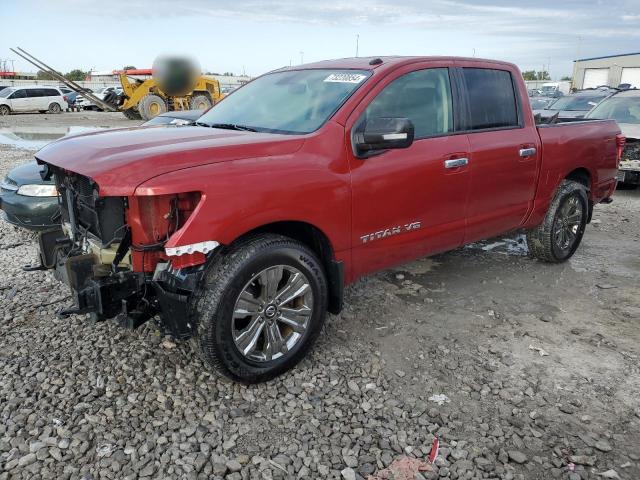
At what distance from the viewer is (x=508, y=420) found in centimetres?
294

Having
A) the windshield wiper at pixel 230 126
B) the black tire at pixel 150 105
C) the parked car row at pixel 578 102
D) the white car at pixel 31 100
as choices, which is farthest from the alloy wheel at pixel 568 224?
the white car at pixel 31 100

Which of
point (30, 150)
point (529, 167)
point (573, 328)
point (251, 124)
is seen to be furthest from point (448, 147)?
point (30, 150)

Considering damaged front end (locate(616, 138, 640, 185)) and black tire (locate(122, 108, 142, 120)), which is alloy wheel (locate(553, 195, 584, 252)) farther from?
black tire (locate(122, 108, 142, 120))

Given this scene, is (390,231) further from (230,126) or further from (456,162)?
(230,126)

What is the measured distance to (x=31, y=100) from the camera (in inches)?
1144

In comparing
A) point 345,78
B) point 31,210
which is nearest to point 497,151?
point 345,78

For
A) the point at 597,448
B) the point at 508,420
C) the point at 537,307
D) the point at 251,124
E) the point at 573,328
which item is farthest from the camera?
the point at 537,307

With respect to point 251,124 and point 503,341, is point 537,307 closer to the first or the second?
point 503,341

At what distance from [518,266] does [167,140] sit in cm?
374

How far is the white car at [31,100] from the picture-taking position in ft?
92.8

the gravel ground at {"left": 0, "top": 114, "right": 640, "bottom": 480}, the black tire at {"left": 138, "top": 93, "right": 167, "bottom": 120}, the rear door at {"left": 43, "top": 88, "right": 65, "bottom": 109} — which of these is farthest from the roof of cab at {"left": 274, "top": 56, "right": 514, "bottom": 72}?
the rear door at {"left": 43, "top": 88, "right": 65, "bottom": 109}

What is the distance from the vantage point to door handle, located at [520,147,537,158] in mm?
4465

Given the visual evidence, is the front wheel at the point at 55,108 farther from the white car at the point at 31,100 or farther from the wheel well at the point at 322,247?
the wheel well at the point at 322,247

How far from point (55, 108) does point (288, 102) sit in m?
30.6
